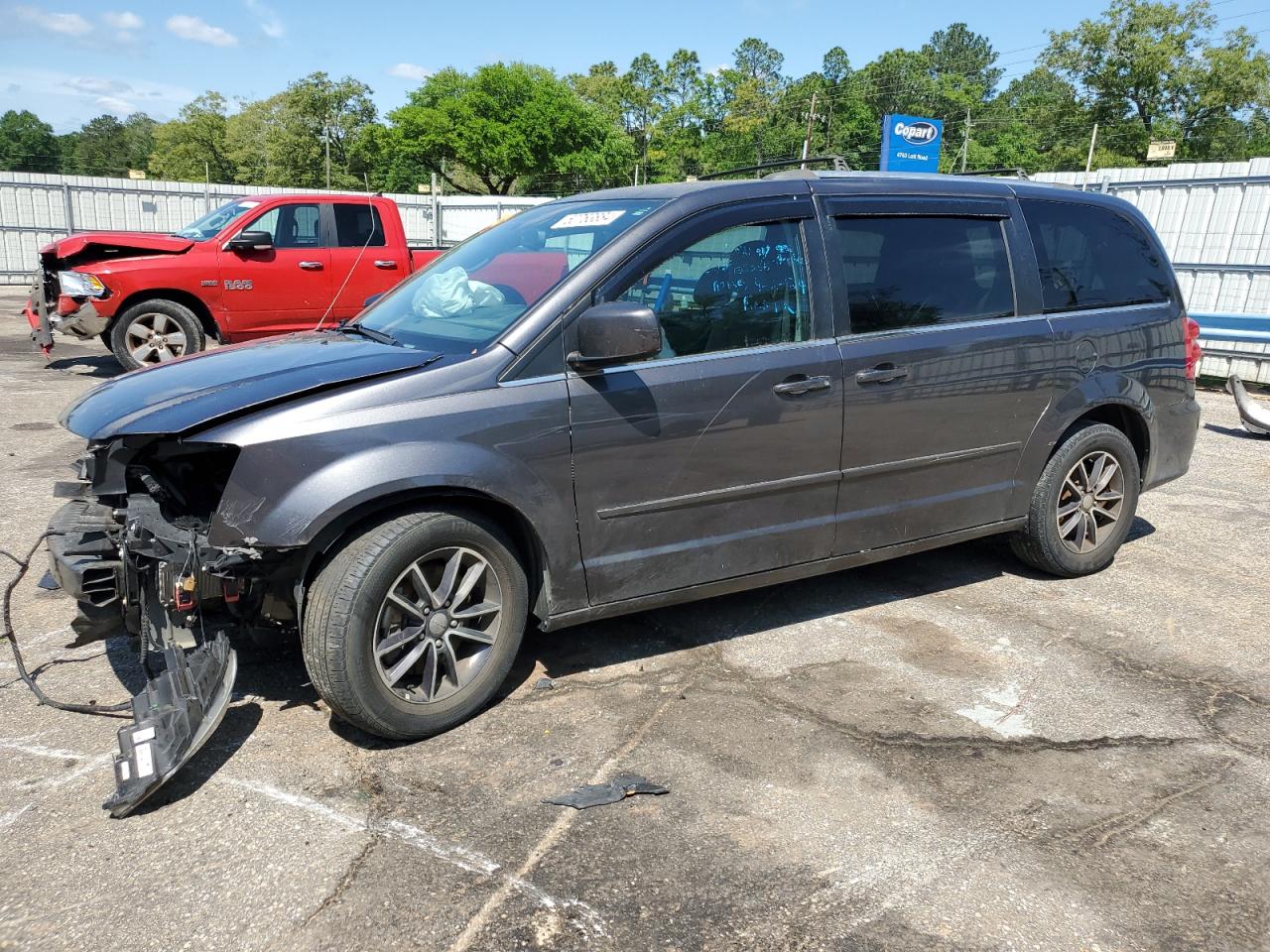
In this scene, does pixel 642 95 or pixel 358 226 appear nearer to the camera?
pixel 358 226

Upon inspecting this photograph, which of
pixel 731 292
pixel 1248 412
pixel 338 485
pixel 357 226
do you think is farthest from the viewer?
pixel 357 226

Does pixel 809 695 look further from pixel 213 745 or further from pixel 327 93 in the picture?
pixel 327 93

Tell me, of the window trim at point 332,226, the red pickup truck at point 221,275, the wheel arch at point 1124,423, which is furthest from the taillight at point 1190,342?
the window trim at point 332,226

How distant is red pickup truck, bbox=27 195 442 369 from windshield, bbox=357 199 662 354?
5.60 metres

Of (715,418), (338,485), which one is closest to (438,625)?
(338,485)

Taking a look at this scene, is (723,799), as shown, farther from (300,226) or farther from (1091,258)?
(300,226)

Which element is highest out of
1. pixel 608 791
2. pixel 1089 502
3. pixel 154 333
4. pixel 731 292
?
pixel 731 292

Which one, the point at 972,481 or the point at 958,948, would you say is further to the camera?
the point at 972,481

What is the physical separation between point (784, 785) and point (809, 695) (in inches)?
26.1

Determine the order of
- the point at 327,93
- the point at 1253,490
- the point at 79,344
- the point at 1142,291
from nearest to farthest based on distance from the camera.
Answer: the point at 1142,291, the point at 1253,490, the point at 79,344, the point at 327,93

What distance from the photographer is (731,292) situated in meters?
3.64

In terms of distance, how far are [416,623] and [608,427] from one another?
37.6 inches

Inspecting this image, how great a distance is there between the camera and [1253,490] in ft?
22.2

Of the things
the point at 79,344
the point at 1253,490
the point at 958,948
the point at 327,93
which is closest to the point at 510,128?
the point at 327,93
